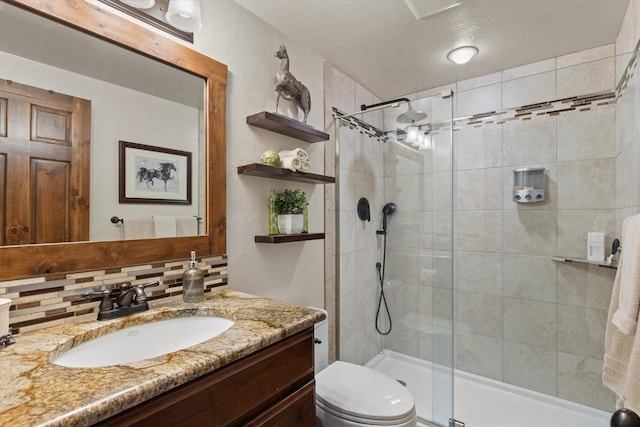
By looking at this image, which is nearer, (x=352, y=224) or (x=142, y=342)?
(x=142, y=342)

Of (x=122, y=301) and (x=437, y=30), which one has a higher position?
(x=437, y=30)

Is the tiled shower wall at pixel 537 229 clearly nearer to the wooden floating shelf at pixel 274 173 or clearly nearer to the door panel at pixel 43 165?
the wooden floating shelf at pixel 274 173

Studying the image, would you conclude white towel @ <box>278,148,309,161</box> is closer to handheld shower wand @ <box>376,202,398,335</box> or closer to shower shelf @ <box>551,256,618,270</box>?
handheld shower wand @ <box>376,202,398,335</box>

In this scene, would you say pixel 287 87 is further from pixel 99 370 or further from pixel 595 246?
pixel 595 246

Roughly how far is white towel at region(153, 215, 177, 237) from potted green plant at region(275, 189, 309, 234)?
545mm

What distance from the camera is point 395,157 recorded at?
2.28 meters

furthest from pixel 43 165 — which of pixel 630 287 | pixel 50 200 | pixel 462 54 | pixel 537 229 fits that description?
pixel 537 229

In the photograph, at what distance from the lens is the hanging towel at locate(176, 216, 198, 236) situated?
129 centimetres

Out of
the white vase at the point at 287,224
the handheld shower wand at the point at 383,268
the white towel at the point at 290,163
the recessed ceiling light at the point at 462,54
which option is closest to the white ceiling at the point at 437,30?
the recessed ceiling light at the point at 462,54

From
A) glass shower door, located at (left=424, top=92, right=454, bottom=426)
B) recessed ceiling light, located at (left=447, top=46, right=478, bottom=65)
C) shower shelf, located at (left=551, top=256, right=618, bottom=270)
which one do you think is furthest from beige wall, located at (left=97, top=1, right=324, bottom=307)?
shower shelf, located at (left=551, top=256, right=618, bottom=270)

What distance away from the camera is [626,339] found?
1104 millimetres

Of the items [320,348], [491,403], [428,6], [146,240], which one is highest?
[428,6]

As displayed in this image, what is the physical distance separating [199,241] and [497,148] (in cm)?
214

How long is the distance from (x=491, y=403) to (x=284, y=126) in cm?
226
